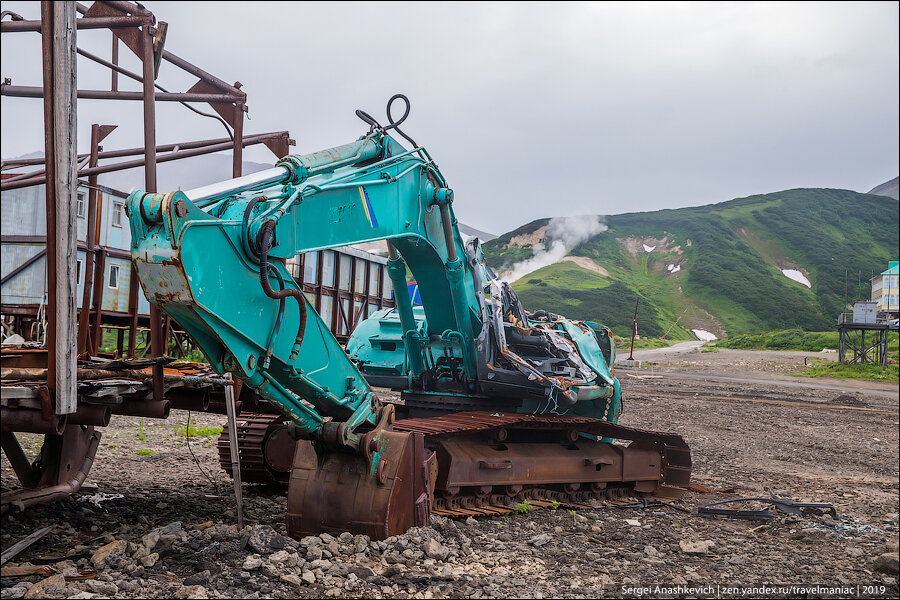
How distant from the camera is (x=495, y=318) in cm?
734

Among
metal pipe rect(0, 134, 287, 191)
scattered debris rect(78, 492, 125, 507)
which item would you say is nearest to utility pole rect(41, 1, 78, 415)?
metal pipe rect(0, 134, 287, 191)

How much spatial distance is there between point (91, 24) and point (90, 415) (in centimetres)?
264

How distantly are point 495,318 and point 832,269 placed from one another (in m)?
3.75

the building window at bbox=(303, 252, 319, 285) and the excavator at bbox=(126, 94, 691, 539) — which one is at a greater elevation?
the building window at bbox=(303, 252, 319, 285)

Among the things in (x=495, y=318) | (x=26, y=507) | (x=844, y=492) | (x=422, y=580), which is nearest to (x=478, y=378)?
(x=495, y=318)

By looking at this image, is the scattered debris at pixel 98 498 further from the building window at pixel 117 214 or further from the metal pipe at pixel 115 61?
the building window at pixel 117 214

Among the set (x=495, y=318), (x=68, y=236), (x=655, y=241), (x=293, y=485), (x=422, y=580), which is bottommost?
(x=422, y=580)

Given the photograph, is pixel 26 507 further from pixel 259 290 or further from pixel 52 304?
pixel 259 290

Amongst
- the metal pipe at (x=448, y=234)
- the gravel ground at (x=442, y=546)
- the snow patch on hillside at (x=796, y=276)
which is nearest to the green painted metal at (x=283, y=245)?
the metal pipe at (x=448, y=234)

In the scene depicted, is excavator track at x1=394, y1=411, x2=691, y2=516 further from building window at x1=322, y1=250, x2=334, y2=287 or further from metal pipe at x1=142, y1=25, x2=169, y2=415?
building window at x1=322, y1=250, x2=334, y2=287

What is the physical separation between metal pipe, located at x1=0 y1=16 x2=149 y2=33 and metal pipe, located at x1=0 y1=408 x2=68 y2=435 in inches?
94.4

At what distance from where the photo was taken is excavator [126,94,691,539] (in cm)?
427

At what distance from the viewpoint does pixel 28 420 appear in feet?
14.0

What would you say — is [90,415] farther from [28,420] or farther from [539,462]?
[539,462]
